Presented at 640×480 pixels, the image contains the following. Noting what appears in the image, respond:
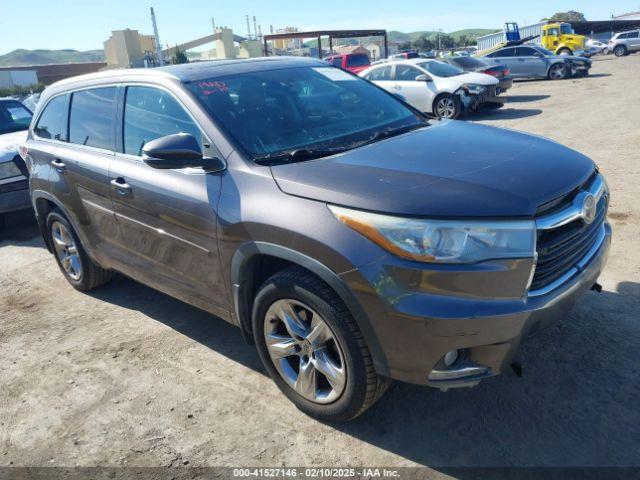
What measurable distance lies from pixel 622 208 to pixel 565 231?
354 cm

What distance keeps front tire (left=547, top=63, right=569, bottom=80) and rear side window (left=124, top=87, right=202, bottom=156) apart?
21897mm

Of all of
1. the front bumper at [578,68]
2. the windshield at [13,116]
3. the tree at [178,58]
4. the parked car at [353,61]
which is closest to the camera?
the windshield at [13,116]

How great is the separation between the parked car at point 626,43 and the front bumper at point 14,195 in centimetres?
3934

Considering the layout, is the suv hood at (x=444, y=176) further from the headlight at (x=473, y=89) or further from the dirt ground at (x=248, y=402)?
the headlight at (x=473, y=89)

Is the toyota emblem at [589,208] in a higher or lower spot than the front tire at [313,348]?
higher

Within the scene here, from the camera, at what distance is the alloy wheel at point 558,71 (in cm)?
2160

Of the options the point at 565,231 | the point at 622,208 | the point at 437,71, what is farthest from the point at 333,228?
the point at 437,71

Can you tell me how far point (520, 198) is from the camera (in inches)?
91.7

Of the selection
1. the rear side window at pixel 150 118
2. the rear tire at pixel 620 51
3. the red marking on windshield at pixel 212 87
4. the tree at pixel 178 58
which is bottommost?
the rear tire at pixel 620 51

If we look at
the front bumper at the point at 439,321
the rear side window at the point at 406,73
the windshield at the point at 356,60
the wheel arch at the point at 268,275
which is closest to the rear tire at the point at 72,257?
the wheel arch at the point at 268,275

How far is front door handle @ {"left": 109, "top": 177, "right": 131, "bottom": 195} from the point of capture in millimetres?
3477

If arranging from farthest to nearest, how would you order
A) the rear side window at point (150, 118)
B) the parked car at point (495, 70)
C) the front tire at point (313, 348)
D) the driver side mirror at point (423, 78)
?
1. the parked car at point (495, 70)
2. the driver side mirror at point (423, 78)
3. the rear side window at point (150, 118)
4. the front tire at point (313, 348)

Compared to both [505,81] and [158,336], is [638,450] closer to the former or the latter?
[158,336]

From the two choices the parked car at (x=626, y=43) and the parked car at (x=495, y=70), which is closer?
the parked car at (x=495, y=70)
